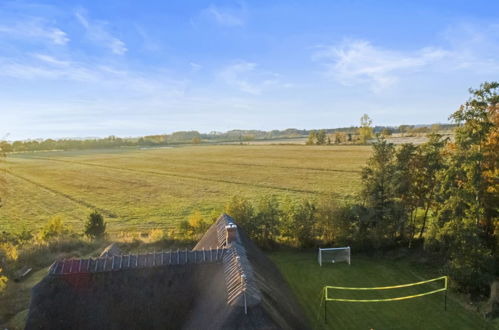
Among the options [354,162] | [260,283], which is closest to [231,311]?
[260,283]

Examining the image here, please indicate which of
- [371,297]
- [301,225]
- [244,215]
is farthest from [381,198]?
[244,215]

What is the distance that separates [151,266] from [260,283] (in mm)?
3167

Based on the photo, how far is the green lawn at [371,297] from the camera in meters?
12.4

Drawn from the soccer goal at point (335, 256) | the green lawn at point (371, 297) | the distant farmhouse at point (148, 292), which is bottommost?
the green lawn at point (371, 297)

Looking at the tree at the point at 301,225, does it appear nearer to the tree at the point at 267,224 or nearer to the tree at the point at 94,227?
the tree at the point at 267,224

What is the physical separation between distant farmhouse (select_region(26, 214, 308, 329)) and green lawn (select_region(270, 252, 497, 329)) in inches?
205

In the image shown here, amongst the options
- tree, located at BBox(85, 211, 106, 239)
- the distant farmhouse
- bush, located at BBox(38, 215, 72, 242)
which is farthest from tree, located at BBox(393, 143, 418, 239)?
bush, located at BBox(38, 215, 72, 242)

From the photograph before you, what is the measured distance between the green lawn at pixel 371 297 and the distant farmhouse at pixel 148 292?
5207mm

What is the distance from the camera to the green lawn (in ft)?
40.8

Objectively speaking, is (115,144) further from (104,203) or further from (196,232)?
(196,232)

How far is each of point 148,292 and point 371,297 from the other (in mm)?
10610

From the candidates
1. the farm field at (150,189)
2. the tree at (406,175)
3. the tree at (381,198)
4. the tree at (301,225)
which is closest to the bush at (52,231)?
the farm field at (150,189)

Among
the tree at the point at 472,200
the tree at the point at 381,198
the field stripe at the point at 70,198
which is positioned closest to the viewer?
the tree at the point at 472,200

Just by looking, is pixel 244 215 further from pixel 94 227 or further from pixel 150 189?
pixel 150 189
